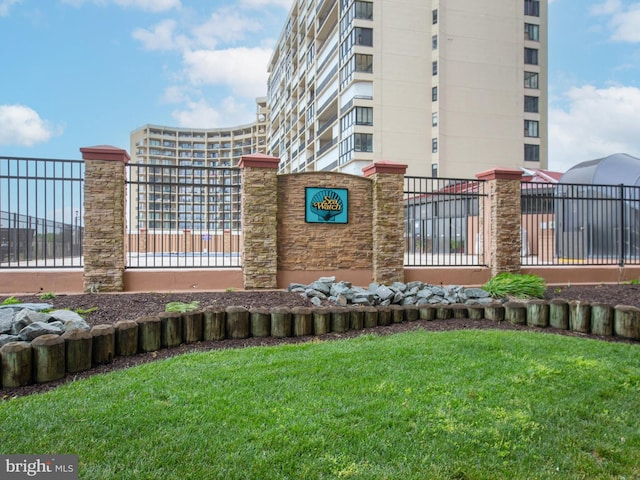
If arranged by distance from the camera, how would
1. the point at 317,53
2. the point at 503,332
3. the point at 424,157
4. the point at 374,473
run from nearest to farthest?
the point at 374,473 → the point at 503,332 → the point at 424,157 → the point at 317,53

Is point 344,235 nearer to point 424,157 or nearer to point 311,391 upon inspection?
point 311,391

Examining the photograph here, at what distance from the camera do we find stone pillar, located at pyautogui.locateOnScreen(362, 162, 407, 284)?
1077 cm

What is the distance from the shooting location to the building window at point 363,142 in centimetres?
4034

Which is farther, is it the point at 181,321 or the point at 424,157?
the point at 424,157

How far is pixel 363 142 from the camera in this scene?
4050 cm

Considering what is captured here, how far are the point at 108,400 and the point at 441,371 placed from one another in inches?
122

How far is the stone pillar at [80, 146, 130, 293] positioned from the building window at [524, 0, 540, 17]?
50.5 metres

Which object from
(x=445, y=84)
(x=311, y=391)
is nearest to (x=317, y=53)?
(x=445, y=84)

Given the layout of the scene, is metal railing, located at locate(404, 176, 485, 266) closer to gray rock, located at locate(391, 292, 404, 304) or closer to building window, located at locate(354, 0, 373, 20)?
A: gray rock, located at locate(391, 292, 404, 304)

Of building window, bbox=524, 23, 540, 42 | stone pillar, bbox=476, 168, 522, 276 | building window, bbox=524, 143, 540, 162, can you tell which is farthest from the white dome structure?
building window, bbox=524, 23, 540, 42

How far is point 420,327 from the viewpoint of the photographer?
6.91m

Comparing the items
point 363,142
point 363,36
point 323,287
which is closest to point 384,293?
point 323,287

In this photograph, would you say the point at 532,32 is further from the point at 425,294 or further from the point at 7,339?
the point at 7,339

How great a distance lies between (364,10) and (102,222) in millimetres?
38287
